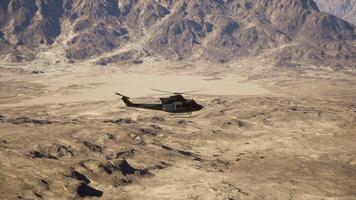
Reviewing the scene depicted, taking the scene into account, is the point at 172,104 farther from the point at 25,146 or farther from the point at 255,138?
the point at 255,138

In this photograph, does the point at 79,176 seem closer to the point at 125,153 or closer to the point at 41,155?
the point at 41,155

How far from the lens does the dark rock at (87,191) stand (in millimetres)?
91200

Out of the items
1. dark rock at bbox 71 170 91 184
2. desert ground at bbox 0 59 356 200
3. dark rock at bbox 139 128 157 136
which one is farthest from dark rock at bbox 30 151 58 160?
dark rock at bbox 139 128 157 136

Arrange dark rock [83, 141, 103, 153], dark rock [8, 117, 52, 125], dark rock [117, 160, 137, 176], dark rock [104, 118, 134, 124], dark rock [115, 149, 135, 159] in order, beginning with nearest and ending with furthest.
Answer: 1. dark rock [117, 160, 137, 176]
2. dark rock [115, 149, 135, 159]
3. dark rock [83, 141, 103, 153]
4. dark rock [8, 117, 52, 125]
5. dark rock [104, 118, 134, 124]

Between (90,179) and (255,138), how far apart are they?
2612 inches

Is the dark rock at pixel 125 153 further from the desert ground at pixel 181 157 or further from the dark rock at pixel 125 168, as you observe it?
the dark rock at pixel 125 168

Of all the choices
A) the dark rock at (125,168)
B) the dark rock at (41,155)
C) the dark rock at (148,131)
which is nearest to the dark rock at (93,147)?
the dark rock at (41,155)

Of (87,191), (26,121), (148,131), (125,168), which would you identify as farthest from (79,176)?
(26,121)

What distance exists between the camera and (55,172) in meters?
96.7

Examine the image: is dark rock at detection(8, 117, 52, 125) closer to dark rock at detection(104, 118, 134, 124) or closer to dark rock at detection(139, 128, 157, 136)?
dark rock at detection(104, 118, 134, 124)

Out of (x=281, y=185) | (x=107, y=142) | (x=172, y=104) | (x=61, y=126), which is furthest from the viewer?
(x=61, y=126)

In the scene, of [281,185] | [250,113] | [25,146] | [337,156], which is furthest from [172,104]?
[250,113]

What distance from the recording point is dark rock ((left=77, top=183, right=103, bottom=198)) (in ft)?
299

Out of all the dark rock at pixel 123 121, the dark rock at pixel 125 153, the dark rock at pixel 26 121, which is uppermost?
the dark rock at pixel 26 121
